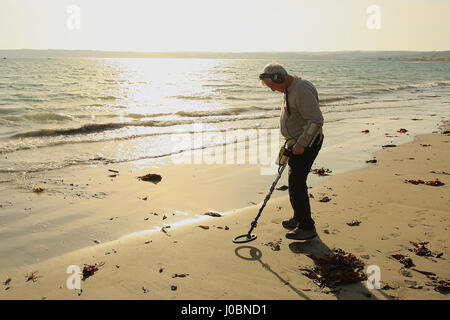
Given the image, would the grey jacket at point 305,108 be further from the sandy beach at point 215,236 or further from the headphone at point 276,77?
the sandy beach at point 215,236

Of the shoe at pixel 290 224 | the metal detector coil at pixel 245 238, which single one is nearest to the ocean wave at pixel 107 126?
the metal detector coil at pixel 245 238

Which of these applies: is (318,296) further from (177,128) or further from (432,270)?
(177,128)

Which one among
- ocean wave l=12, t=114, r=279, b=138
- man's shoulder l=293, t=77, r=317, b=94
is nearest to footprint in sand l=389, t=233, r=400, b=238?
man's shoulder l=293, t=77, r=317, b=94

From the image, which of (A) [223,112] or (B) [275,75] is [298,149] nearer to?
(B) [275,75]

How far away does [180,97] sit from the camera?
2914cm

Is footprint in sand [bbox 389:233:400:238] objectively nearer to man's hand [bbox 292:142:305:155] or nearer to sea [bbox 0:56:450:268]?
man's hand [bbox 292:142:305:155]

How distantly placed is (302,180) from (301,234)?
764 millimetres

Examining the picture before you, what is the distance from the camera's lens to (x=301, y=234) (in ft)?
15.8

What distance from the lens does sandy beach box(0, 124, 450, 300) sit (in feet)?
12.5

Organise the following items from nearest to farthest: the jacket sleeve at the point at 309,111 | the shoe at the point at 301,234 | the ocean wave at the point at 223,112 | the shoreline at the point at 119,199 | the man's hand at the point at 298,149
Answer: the jacket sleeve at the point at 309,111
the man's hand at the point at 298,149
the shoe at the point at 301,234
the shoreline at the point at 119,199
the ocean wave at the point at 223,112

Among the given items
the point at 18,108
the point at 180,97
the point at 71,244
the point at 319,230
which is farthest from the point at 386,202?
the point at 180,97

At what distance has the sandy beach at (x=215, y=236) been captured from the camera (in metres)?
3.82

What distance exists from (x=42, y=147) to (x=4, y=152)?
48.0 inches

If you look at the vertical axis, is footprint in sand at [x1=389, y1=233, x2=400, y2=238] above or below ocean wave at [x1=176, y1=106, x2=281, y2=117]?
below
